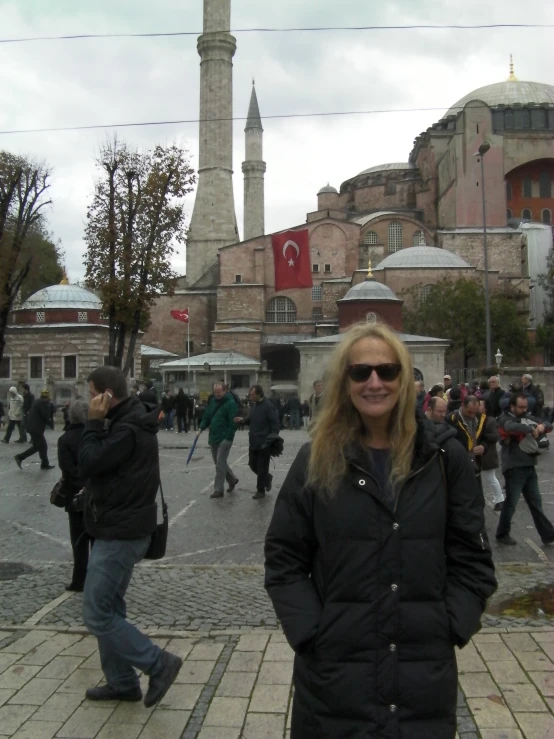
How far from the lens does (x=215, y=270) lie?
61281mm

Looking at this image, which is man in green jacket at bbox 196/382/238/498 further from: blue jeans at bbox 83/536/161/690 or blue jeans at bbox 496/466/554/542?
blue jeans at bbox 83/536/161/690

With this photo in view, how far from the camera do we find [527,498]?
26.4 ft

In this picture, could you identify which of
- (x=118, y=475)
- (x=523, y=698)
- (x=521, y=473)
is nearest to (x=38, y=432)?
(x=521, y=473)

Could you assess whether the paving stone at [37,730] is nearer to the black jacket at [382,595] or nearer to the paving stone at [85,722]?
the paving stone at [85,722]

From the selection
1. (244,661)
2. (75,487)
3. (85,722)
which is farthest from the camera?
(75,487)

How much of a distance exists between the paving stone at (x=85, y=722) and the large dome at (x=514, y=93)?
73243 mm

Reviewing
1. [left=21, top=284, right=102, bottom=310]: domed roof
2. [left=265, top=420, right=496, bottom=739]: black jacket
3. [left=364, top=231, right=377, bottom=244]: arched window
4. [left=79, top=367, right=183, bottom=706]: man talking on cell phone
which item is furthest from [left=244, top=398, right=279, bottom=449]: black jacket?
[left=364, top=231, right=377, bottom=244]: arched window

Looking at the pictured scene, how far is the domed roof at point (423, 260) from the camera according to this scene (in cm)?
5286

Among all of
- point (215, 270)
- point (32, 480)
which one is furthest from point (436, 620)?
point (215, 270)

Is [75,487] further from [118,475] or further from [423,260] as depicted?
[423,260]

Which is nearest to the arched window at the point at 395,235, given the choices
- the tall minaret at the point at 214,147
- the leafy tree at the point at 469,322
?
the tall minaret at the point at 214,147

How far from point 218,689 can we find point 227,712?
0.97 ft

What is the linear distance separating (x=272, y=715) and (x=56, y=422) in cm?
3121

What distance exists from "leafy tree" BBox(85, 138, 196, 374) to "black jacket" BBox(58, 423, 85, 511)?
67.4 ft
